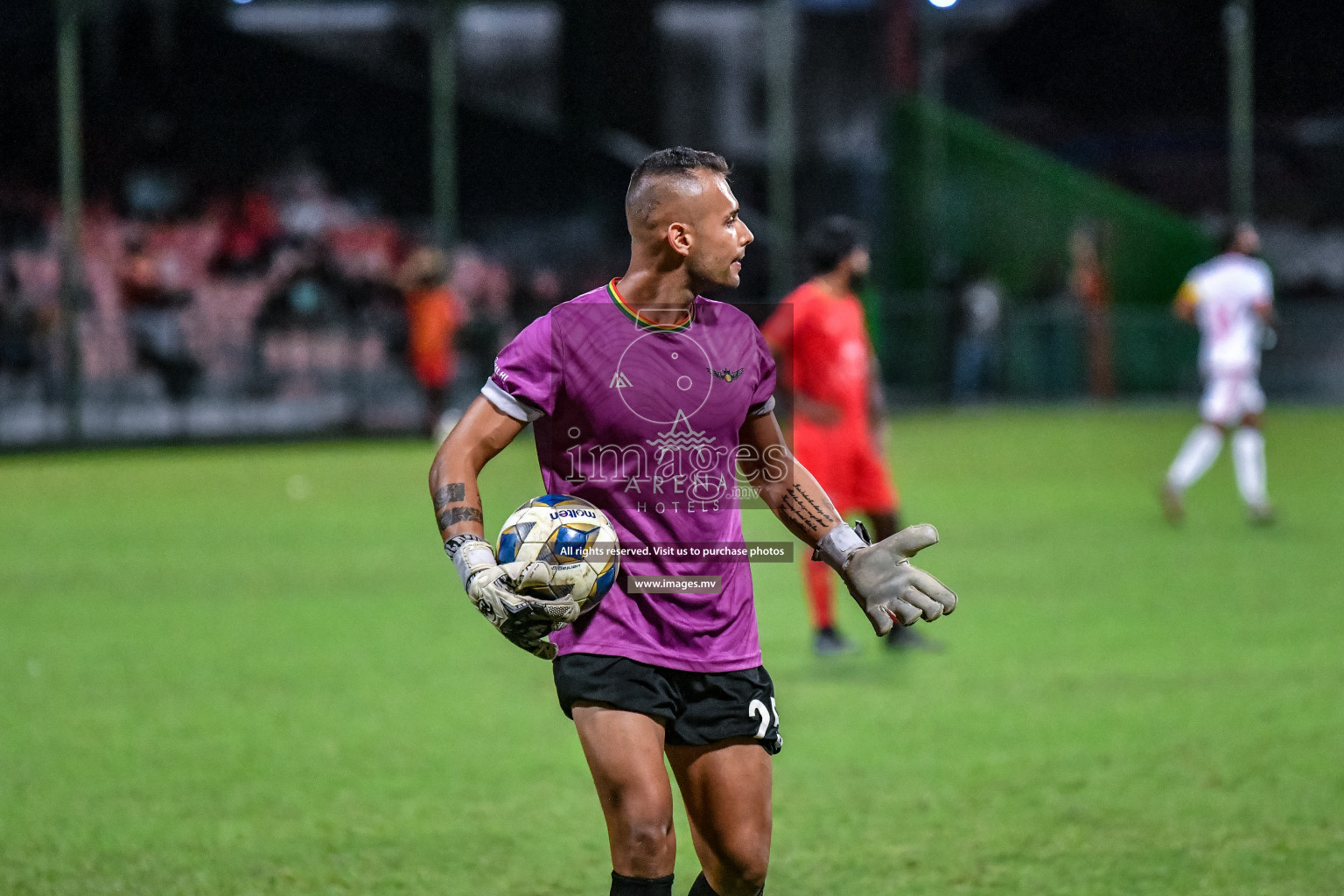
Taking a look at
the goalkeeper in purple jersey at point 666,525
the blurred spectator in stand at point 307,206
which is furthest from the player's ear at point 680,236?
the blurred spectator in stand at point 307,206

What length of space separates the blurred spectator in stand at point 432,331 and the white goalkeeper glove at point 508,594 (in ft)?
63.1

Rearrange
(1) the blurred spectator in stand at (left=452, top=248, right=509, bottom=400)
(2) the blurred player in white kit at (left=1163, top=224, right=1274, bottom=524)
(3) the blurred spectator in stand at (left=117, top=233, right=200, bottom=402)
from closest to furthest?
(2) the blurred player in white kit at (left=1163, top=224, right=1274, bottom=524)
(3) the blurred spectator in stand at (left=117, top=233, right=200, bottom=402)
(1) the blurred spectator in stand at (left=452, top=248, right=509, bottom=400)

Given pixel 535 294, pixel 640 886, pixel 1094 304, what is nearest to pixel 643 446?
pixel 640 886

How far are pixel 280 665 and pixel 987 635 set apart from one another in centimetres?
381

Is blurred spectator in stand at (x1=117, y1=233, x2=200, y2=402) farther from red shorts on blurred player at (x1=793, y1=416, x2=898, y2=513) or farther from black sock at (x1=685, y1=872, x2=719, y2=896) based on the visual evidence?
black sock at (x1=685, y1=872, x2=719, y2=896)

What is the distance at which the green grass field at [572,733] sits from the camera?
224 inches

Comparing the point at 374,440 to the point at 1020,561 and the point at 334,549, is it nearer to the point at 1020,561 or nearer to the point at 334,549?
the point at 334,549

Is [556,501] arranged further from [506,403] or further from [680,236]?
[680,236]

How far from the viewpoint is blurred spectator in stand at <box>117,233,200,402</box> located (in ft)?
77.4

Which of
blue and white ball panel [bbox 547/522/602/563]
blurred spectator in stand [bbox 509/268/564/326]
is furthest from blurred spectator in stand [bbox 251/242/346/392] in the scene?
blue and white ball panel [bbox 547/522/602/563]

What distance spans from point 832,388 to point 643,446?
5274 mm

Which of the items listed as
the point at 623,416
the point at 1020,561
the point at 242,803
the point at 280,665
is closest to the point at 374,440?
the point at 1020,561

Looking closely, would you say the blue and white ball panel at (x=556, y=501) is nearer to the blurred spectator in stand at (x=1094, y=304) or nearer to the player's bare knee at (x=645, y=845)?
the player's bare knee at (x=645, y=845)

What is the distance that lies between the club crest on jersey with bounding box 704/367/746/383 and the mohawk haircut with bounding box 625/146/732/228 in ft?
1.28
